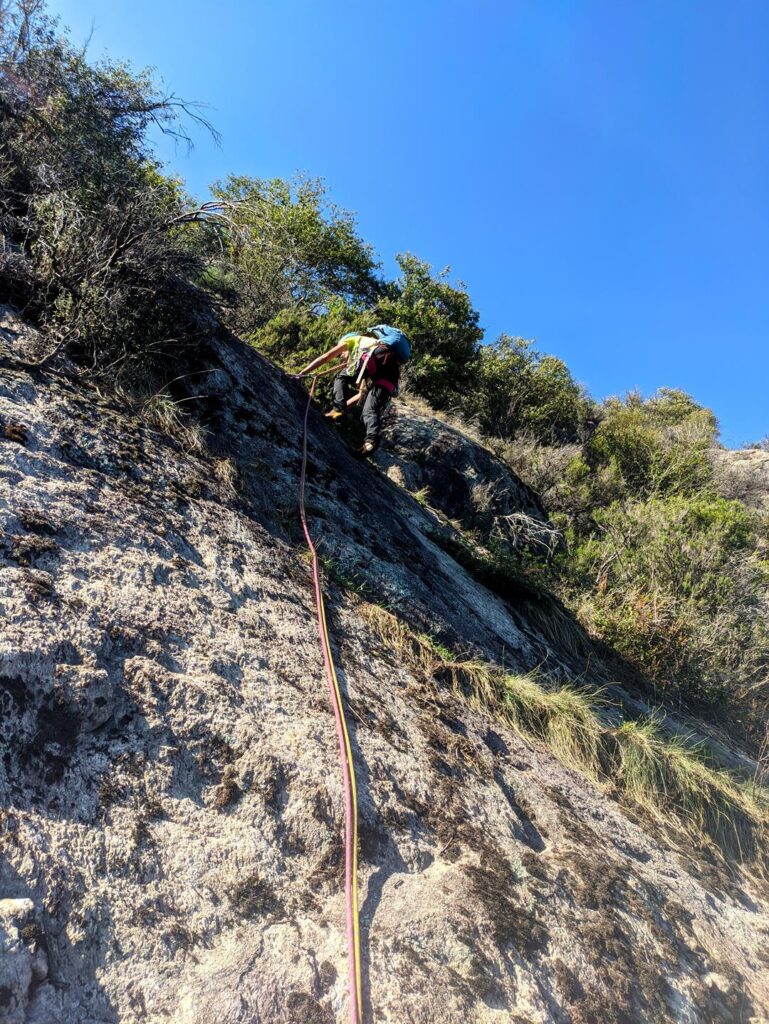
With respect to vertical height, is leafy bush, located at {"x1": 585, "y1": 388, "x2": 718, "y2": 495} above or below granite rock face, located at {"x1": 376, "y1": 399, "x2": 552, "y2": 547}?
above

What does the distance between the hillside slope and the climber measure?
256cm

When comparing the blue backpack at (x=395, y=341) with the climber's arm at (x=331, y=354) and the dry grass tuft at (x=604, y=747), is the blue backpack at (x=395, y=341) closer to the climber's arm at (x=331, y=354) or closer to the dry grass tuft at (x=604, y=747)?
the climber's arm at (x=331, y=354)

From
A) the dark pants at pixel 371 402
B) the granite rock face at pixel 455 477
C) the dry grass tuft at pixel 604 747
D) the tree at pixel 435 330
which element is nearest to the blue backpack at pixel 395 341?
the dark pants at pixel 371 402

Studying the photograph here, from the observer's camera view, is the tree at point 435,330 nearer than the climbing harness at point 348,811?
No

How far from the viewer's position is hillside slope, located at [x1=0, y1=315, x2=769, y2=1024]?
6.40 ft

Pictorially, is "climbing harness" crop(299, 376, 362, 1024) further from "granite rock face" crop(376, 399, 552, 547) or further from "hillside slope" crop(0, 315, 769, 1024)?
"granite rock face" crop(376, 399, 552, 547)

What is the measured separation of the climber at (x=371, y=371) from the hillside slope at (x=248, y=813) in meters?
2.56

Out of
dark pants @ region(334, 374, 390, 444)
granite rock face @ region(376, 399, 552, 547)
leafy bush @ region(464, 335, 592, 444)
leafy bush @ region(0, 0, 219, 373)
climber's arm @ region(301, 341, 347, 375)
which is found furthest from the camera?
leafy bush @ region(464, 335, 592, 444)

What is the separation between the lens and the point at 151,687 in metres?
2.62

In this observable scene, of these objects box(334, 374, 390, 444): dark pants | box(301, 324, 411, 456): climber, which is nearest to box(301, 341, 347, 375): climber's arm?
box(301, 324, 411, 456): climber

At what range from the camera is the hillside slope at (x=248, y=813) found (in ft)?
6.40

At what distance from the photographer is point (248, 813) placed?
245 centimetres

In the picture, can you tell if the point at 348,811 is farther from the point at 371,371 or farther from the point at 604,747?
the point at 371,371


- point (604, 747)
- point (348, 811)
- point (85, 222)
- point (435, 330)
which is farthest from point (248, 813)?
point (435, 330)
